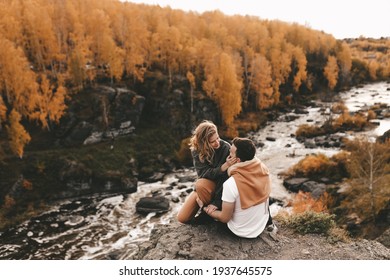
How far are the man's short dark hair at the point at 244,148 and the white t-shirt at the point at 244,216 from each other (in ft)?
1.69

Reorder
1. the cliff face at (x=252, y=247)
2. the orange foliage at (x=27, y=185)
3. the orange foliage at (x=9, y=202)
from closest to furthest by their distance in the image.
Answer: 1. the cliff face at (x=252, y=247)
2. the orange foliage at (x=9, y=202)
3. the orange foliage at (x=27, y=185)

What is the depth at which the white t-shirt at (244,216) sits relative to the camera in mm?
6359

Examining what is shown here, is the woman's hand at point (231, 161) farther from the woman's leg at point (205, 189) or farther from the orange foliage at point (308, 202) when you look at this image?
the orange foliage at point (308, 202)

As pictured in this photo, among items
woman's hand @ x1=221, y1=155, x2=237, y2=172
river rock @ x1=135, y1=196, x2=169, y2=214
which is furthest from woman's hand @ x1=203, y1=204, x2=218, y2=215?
river rock @ x1=135, y1=196, x2=169, y2=214

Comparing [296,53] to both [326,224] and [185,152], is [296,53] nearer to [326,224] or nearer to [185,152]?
[185,152]

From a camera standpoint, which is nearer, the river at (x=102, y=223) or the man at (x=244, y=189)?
the man at (x=244, y=189)

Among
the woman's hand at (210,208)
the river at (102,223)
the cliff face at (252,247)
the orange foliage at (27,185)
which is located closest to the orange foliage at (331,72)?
the river at (102,223)

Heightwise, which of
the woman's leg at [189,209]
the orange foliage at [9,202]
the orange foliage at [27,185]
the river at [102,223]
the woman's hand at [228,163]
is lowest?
the river at [102,223]

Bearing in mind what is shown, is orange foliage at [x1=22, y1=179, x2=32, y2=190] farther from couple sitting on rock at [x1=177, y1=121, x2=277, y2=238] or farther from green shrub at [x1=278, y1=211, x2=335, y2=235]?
green shrub at [x1=278, y1=211, x2=335, y2=235]

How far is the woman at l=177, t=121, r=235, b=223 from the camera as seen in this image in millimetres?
6781

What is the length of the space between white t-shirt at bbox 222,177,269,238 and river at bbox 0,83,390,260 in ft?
38.0

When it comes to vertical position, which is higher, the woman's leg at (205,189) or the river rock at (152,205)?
the woman's leg at (205,189)

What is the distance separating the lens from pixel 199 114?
5153 cm

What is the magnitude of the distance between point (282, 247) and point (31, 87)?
38497 millimetres
